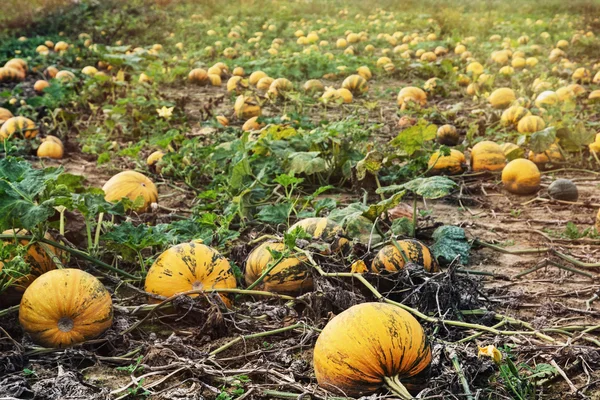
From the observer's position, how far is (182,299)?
10.7 ft

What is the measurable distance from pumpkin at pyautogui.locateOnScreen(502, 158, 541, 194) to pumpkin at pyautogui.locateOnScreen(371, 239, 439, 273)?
6.60 feet

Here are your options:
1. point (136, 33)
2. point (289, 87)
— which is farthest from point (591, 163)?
point (136, 33)

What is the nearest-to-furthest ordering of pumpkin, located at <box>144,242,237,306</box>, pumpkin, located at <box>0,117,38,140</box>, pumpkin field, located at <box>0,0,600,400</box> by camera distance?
pumpkin field, located at <box>0,0,600,400</box>, pumpkin, located at <box>144,242,237,306</box>, pumpkin, located at <box>0,117,38,140</box>

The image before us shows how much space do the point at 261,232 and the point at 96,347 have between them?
1447mm

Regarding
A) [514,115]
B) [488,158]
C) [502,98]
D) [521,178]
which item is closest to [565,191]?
[521,178]

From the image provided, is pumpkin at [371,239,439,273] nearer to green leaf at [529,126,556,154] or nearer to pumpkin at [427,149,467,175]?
pumpkin at [427,149,467,175]

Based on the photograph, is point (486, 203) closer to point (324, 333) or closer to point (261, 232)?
point (261, 232)

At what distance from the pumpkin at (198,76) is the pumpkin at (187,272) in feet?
23.8

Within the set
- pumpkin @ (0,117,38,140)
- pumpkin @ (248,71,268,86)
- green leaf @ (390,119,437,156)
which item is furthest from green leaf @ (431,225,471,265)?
pumpkin @ (248,71,268,86)

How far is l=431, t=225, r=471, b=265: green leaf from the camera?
3955 mm

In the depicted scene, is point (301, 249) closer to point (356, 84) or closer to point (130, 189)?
point (130, 189)

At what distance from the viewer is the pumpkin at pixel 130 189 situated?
15.6 feet

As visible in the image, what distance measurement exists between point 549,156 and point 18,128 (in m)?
5.07

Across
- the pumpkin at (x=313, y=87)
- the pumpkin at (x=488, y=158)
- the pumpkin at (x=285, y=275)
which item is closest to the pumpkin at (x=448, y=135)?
the pumpkin at (x=488, y=158)
